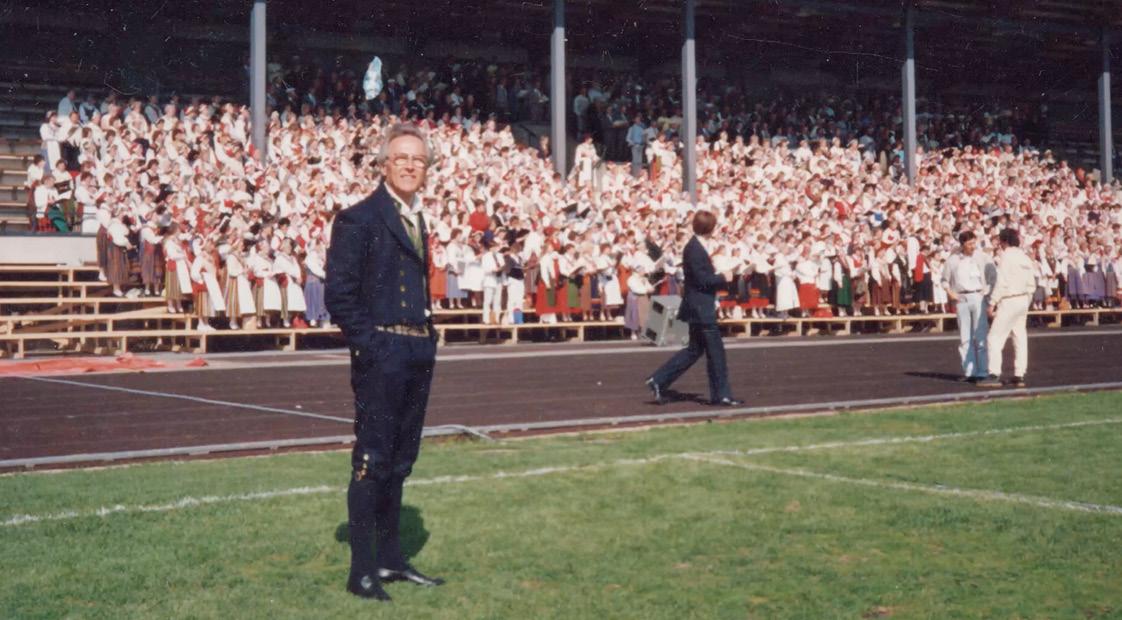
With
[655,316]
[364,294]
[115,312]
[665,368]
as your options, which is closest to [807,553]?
[364,294]

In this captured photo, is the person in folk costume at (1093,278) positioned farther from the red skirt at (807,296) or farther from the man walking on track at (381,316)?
the man walking on track at (381,316)

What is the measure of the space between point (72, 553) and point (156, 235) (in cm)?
1705

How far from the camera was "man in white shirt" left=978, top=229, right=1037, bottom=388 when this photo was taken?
14.9m

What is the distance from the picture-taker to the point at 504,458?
9391 millimetres

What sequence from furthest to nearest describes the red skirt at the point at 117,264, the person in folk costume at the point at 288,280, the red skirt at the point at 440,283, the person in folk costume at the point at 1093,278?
1. the person in folk costume at the point at 1093,278
2. the red skirt at the point at 440,283
3. the person in folk costume at the point at 288,280
4. the red skirt at the point at 117,264

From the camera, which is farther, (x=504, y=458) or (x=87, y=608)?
(x=504, y=458)

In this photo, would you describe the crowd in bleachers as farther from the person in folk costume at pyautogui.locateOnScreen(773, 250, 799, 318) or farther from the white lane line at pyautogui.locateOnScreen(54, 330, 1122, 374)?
the white lane line at pyautogui.locateOnScreen(54, 330, 1122, 374)

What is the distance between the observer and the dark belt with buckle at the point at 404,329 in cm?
554

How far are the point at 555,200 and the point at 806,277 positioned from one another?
18.7ft

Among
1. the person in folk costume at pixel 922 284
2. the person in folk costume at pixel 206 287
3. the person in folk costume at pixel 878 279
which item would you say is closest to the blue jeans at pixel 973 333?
the person in folk costume at pixel 206 287

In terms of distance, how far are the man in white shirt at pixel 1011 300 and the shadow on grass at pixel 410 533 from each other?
9635 mm

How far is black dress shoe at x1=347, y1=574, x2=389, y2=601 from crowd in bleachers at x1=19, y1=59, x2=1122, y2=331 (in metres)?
13.6

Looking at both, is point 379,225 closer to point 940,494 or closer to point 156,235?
point 940,494

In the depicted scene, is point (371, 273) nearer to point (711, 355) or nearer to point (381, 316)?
point (381, 316)
